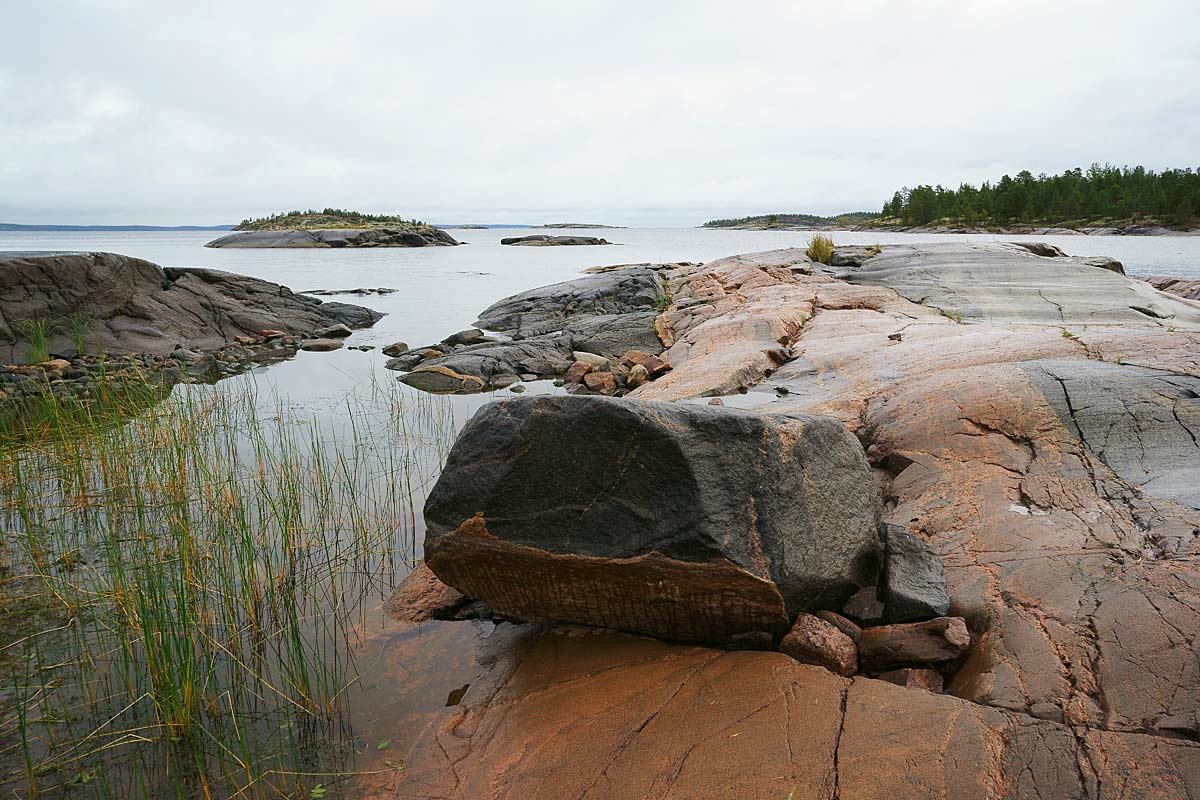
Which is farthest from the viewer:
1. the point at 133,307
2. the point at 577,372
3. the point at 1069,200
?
the point at 1069,200

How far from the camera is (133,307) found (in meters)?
14.6

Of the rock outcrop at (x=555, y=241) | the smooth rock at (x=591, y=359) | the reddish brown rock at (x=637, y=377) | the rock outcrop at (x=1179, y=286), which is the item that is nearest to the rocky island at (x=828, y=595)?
the reddish brown rock at (x=637, y=377)

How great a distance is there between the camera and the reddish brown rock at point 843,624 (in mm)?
3414

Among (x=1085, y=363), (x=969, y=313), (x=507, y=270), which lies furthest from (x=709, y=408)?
(x=507, y=270)

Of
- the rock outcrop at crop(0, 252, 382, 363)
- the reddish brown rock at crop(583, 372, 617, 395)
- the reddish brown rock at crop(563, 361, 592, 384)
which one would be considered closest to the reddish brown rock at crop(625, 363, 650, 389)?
the reddish brown rock at crop(583, 372, 617, 395)

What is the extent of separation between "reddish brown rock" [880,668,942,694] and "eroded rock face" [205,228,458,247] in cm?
6078

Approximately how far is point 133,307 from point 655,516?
49.6 ft

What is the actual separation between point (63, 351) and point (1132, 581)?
15392 mm

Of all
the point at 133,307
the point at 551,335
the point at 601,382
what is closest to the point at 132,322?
the point at 133,307

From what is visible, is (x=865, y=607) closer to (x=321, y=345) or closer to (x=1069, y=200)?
(x=321, y=345)

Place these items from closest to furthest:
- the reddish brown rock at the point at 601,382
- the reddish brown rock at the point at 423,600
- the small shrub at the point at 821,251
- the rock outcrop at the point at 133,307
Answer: the reddish brown rock at the point at 423,600 < the reddish brown rock at the point at 601,382 < the rock outcrop at the point at 133,307 < the small shrub at the point at 821,251

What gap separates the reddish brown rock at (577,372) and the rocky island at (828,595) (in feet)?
21.3

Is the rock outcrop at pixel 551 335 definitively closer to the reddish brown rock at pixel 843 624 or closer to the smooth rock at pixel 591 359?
the smooth rock at pixel 591 359

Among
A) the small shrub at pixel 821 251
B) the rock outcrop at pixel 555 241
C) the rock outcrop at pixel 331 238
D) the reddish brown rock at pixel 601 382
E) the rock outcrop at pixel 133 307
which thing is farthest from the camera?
the rock outcrop at pixel 555 241
